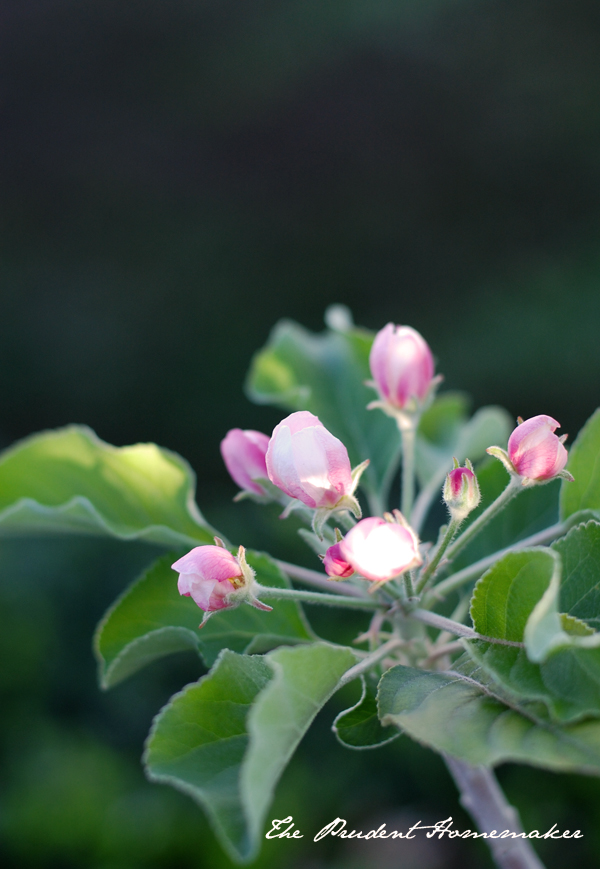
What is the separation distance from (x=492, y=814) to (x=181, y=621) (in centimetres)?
34

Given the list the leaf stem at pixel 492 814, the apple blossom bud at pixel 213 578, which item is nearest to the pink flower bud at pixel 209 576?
the apple blossom bud at pixel 213 578

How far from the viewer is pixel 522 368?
421 centimetres

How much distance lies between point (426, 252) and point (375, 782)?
352 centimetres

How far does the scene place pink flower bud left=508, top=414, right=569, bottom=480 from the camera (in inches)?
25.1

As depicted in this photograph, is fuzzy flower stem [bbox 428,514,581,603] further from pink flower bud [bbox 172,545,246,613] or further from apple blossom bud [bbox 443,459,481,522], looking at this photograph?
pink flower bud [bbox 172,545,246,613]

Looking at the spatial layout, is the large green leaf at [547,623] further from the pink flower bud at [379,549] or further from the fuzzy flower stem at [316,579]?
the fuzzy flower stem at [316,579]

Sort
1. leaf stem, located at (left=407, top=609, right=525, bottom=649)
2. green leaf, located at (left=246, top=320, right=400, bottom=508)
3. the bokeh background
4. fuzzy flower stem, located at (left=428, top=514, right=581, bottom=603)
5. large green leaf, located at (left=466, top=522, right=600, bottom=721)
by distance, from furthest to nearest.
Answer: the bokeh background
green leaf, located at (left=246, top=320, right=400, bottom=508)
fuzzy flower stem, located at (left=428, top=514, right=581, bottom=603)
leaf stem, located at (left=407, top=609, right=525, bottom=649)
large green leaf, located at (left=466, top=522, right=600, bottom=721)

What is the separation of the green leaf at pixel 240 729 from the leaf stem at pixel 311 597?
0.05m

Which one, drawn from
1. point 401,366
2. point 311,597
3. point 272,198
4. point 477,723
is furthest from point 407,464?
point 272,198

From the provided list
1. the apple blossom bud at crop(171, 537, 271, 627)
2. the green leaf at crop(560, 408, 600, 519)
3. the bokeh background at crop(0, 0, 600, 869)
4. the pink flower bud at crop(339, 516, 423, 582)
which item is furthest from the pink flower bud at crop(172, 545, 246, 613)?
the bokeh background at crop(0, 0, 600, 869)

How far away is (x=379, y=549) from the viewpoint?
0.55 meters

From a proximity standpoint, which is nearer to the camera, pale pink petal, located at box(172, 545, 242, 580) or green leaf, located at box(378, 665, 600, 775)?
green leaf, located at box(378, 665, 600, 775)

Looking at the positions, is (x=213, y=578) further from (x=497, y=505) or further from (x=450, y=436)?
(x=450, y=436)

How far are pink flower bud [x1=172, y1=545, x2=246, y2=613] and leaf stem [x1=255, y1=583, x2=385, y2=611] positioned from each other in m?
0.03
